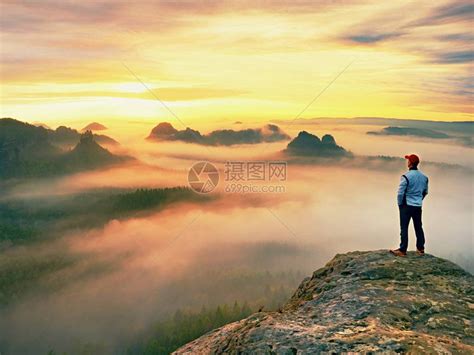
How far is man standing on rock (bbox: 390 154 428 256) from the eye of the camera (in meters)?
21.6

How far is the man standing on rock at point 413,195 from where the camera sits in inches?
852

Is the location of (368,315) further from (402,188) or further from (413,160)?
(413,160)

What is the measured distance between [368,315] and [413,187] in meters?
8.76

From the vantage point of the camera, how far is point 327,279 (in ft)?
63.0

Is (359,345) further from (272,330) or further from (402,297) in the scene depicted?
(402,297)

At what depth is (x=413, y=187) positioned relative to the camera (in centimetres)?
2175

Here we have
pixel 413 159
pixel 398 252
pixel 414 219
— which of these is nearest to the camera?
pixel 398 252

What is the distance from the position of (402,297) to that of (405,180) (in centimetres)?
716

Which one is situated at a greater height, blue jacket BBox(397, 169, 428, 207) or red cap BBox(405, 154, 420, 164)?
red cap BBox(405, 154, 420, 164)

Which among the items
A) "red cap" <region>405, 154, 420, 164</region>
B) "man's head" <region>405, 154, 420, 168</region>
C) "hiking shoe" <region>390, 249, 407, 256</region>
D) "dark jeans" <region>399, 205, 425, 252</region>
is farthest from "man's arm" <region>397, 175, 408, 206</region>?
"hiking shoe" <region>390, 249, 407, 256</region>

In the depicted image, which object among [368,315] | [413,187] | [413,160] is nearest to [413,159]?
[413,160]

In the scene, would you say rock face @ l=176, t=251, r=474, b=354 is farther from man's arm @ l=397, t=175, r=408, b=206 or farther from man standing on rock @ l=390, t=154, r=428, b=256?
man's arm @ l=397, t=175, r=408, b=206

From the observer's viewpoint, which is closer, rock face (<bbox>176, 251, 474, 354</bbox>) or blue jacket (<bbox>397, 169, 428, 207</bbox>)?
rock face (<bbox>176, 251, 474, 354</bbox>)

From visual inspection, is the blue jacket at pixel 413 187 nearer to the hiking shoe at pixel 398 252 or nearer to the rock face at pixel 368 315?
the hiking shoe at pixel 398 252
